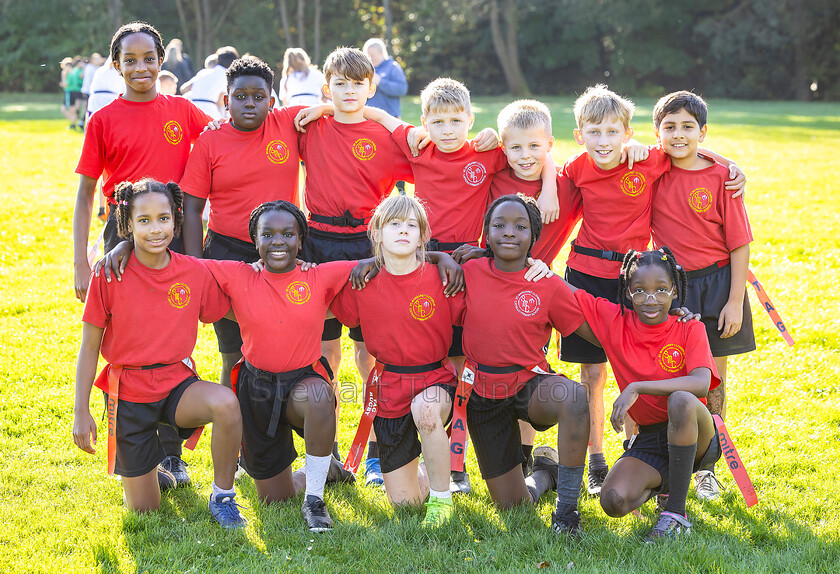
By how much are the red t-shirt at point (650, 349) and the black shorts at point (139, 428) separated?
1950mm

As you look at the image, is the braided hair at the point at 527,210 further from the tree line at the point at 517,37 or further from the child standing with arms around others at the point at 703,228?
the tree line at the point at 517,37

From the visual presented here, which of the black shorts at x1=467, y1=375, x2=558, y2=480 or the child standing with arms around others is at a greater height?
the child standing with arms around others

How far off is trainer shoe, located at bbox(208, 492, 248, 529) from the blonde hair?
4.20 feet

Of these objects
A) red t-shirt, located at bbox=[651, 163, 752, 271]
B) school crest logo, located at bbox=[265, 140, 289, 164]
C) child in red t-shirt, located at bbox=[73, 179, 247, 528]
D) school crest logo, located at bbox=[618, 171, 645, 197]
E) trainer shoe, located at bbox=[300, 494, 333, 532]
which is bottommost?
trainer shoe, located at bbox=[300, 494, 333, 532]

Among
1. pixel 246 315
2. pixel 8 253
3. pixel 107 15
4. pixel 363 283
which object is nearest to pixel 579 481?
pixel 363 283

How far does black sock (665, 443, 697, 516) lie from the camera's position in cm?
350

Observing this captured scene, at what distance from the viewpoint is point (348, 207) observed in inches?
170

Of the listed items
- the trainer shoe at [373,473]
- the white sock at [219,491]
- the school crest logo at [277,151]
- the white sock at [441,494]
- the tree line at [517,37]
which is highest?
the tree line at [517,37]

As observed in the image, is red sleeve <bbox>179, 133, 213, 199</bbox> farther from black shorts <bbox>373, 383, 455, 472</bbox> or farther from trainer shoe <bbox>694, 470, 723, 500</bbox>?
trainer shoe <bbox>694, 470, 723, 500</bbox>

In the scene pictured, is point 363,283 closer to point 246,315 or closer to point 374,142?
point 246,315

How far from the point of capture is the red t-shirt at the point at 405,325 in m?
3.82

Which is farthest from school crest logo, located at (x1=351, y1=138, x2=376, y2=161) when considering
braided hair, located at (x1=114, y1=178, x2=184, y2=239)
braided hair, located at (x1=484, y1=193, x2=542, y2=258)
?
braided hair, located at (x1=114, y1=178, x2=184, y2=239)

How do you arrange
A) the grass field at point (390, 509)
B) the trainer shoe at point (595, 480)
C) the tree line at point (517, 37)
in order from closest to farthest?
the grass field at point (390, 509)
the trainer shoe at point (595, 480)
the tree line at point (517, 37)

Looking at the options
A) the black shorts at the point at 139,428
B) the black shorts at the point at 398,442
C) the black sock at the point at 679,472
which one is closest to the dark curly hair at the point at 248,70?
the black shorts at the point at 139,428
